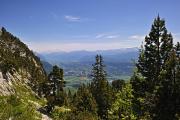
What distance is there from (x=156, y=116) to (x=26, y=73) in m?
58.9

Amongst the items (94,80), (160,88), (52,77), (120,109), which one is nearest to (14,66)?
(52,77)

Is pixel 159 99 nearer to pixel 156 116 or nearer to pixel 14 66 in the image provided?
pixel 156 116

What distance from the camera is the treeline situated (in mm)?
21297

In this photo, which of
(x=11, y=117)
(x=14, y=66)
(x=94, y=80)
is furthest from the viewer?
(x=94, y=80)

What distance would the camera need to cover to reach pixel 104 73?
90875 millimetres

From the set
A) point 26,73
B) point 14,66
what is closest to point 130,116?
point 14,66

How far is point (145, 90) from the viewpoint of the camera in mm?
38438

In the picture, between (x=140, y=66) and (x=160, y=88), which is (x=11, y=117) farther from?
(x=140, y=66)

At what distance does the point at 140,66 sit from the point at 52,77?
3245cm

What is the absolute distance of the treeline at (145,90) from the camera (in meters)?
21.3

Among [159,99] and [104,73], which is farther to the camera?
[104,73]

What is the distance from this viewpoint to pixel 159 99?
70.4 feet

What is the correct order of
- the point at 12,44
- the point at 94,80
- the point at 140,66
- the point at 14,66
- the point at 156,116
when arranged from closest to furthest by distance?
the point at 156,116 < the point at 140,66 < the point at 14,66 < the point at 94,80 < the point at 12,44

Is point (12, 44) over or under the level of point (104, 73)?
over
